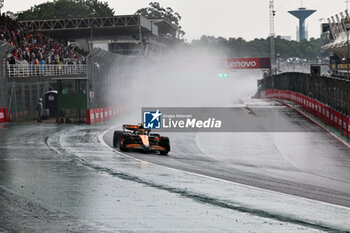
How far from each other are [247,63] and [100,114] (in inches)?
2928

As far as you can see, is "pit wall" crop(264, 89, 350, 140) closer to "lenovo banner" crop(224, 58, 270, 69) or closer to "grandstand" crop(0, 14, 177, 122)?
"grandstand" crop(0, 14, 177, 122)

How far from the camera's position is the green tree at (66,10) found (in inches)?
4951

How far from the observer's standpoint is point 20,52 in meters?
42.6

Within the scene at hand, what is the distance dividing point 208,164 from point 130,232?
8489 millimetres

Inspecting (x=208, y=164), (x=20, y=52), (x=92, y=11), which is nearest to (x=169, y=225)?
(x=208, y=164)

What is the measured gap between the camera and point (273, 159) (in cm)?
1941

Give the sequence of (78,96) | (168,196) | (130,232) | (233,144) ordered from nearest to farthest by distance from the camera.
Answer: (130,232) → (168,196) → (233,144) → (78,96)

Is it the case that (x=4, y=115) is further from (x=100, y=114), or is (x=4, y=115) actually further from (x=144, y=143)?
(x=144, y=143)

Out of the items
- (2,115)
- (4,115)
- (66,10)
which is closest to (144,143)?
(2,115)

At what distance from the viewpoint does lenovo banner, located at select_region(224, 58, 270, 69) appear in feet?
345

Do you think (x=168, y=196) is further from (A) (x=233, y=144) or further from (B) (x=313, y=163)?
(A) (x=233, y=144)

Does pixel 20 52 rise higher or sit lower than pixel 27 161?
higher

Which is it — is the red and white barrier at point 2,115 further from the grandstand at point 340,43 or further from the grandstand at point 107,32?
the grandstand at point 107,32

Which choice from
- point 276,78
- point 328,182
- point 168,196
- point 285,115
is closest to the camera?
point 168,196
